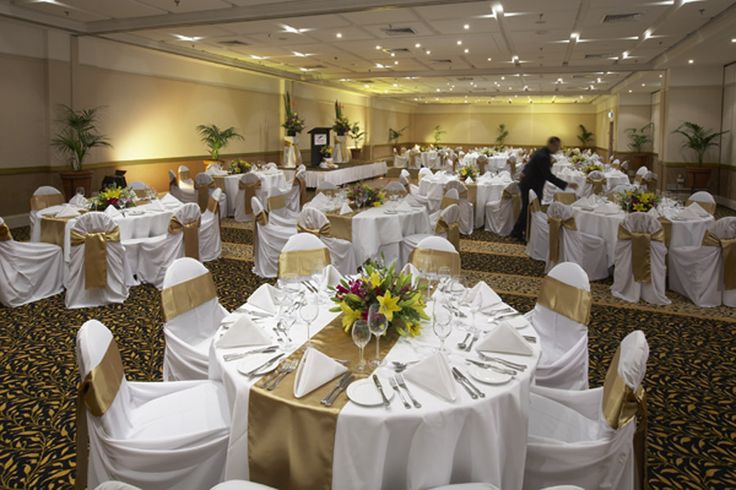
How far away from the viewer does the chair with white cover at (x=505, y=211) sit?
9336 mm

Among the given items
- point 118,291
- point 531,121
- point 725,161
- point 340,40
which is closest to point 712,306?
point 118,291

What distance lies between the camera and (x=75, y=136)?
10273 millimetres

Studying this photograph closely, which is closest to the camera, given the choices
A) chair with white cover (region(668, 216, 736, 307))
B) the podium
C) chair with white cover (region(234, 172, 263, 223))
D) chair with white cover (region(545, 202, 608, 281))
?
chair with white cover (region(668, 216, 736, 307))

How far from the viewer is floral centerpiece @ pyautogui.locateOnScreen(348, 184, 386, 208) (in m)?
6.74

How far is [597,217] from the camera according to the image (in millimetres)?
6738

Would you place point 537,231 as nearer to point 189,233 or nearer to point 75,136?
point 189,233

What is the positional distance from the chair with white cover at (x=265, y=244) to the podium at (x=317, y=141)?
1022 cm

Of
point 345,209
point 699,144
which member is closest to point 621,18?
point 699,144

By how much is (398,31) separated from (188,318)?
865cm

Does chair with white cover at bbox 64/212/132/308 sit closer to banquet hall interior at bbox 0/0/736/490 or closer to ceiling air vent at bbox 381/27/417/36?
banquet hall interior at bbox 0/0/736/490

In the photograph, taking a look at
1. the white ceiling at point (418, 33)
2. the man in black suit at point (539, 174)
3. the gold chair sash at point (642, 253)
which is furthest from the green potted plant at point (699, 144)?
the gold chair sash at point (642, 253)

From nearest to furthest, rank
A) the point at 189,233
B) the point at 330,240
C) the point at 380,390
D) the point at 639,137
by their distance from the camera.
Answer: the point at 380,390 < the point at 330,240 < the point at 189,233 < the point at 639,137

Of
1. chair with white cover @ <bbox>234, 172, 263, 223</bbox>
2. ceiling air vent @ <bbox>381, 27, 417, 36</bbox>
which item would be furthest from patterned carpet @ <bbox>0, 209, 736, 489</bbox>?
ceiling air vent @ <bbox>381, 27, 417, 36</bbox>

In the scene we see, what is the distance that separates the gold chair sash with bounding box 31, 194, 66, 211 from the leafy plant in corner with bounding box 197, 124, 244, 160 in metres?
6.87
